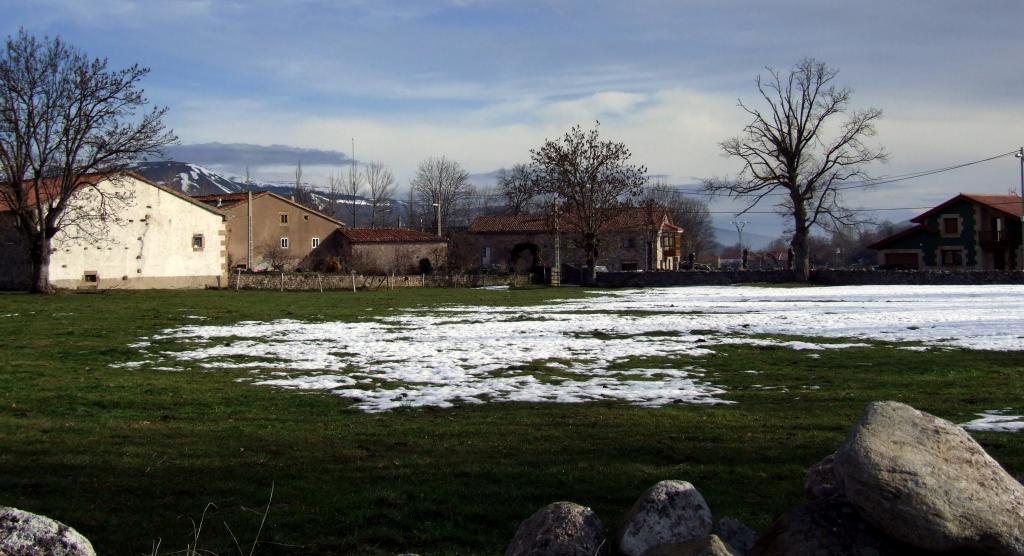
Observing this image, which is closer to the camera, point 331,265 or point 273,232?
point 331,265

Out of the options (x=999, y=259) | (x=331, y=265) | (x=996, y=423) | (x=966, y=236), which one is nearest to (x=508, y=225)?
(x=331, y=265)

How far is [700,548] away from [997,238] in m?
83.7

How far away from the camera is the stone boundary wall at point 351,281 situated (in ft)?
186

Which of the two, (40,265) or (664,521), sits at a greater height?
(40,265)

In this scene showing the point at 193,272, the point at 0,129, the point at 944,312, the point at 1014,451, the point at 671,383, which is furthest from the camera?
the point at 193,272

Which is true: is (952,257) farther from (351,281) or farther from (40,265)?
(40,265)

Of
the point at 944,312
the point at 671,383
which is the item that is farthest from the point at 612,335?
the point at 944,312

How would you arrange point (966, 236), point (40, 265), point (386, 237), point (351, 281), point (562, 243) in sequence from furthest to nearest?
point (562, 243)
point (386, 237)
point (966, 236)
point (351, 281)
point (40, 265)

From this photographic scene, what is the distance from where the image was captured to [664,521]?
5.00 meters

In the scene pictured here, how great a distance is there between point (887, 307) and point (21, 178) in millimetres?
41148

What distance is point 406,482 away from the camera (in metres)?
7.95

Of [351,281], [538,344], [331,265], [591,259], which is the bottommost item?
[538,344]

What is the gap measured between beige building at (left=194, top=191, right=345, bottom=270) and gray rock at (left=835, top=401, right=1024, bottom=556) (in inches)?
2905

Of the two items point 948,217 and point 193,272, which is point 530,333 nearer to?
point 193,272
